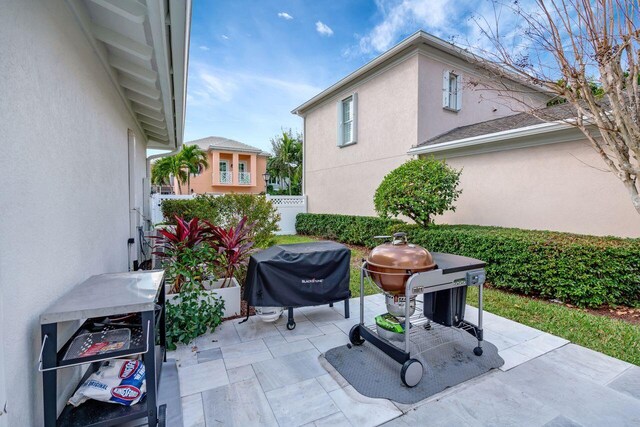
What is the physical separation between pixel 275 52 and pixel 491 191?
8175 mm

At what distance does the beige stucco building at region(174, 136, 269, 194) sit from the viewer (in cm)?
2434

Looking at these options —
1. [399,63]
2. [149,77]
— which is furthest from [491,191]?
[149,77]

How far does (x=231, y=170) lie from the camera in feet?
82.7

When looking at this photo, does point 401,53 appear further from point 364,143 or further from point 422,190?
point 422,190

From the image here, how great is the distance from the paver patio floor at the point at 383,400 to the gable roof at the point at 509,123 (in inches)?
158

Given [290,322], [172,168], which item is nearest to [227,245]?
[290,322]

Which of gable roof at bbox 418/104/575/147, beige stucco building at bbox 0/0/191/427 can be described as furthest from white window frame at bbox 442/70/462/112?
beige stucco building at bbox 0/0/191/427

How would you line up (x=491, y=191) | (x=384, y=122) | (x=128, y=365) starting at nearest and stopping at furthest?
1. (x=128, y=365)
2. (x=491, y=191)
3. (x=384, y=122)

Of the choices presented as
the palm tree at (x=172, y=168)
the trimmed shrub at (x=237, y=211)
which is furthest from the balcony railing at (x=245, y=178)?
the trimmed shrub at (x=237, y=211)

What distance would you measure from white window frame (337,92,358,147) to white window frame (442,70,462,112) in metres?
3.12

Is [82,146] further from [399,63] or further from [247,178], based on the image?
[247,178]

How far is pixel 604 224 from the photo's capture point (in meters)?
5.45

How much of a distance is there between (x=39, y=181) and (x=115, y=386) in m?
1.43

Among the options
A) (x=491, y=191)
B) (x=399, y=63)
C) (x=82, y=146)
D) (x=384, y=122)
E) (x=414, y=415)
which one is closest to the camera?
(x=414, y=415)
